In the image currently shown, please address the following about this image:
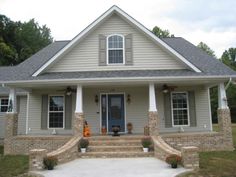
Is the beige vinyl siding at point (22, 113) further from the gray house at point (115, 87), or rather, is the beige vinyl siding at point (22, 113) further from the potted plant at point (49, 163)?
the potted plant at point (49, 163)

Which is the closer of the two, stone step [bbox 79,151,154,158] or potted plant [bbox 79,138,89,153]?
stone step [bbox 79,151,154,158]

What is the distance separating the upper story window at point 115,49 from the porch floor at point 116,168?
19.0 feet

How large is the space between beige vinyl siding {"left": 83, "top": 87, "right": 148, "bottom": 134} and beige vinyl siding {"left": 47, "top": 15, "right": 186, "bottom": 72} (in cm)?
144

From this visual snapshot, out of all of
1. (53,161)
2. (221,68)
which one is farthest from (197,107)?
(53,161)

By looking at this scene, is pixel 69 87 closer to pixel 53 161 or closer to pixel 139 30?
pixel 139 30

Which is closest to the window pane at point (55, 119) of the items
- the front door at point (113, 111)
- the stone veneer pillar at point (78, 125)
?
the front door at point (113, 111)

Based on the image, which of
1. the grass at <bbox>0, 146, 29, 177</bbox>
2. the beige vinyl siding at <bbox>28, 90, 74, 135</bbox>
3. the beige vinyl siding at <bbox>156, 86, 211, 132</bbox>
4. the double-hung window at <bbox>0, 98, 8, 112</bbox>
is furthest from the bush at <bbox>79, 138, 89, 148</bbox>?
the double-hung window at <bbox>0, 98, 8, 112</bbox>

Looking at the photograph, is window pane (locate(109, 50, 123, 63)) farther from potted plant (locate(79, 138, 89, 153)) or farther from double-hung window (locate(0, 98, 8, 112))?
double-hung window (locate(0, 98, 8, 112))

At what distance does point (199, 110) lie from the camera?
1537 cm

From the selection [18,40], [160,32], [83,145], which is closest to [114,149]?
[83,145]

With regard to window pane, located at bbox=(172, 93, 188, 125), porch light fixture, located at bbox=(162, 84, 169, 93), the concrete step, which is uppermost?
porch light fixture, located at bbox=(162, 84, 169, 93)

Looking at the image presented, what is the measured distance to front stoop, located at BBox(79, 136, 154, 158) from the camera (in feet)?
37.2

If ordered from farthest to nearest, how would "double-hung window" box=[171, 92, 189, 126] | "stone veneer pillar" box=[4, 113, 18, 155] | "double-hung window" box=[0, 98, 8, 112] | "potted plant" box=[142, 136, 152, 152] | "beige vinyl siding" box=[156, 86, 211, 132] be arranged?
1. "double-hung window" box=[0, 98, 8, 112]
2. "double-hung window" box=[171, 92, 189, 126]
3. "beige vinyl siding" box=[156, 86, 211, 132]
4. "stone veneer pillar" box=[4, 113, 18, 155]
5. "potted plant" box=[142, 136, 152, 152]

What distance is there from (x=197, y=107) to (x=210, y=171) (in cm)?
719
